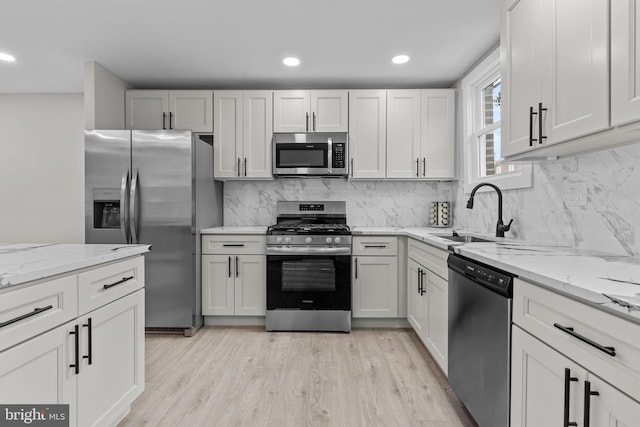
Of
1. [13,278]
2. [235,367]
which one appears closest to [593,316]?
[13,278]

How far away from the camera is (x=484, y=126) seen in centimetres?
321

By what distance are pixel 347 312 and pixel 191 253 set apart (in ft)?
4.99

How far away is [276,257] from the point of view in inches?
128

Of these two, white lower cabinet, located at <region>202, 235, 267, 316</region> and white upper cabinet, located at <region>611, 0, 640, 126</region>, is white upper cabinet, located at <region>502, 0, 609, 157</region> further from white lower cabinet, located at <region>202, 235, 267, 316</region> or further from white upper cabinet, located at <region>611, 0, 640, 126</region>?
white lower cabinet, located at <region>202, 235, 267, 316</region>

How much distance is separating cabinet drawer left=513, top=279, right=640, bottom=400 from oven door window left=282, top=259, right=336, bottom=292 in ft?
6.66

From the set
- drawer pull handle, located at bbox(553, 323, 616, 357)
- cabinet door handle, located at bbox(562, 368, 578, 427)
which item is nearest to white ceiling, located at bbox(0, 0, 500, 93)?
drawer pull handle, located at bbox(553, 323, 616, 357)

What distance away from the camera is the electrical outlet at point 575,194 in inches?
74.9

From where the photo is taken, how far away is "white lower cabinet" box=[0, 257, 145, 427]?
113 centimetres

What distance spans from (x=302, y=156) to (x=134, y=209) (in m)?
1.61

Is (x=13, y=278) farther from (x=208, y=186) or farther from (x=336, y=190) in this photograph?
(x=336, y=190)

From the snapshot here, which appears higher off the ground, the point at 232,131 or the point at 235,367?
the point at 232,131

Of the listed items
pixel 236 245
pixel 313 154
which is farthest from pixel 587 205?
pixel 236 245

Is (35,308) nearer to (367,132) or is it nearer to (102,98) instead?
(102,98)

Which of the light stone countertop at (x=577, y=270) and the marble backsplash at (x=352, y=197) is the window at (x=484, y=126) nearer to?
the marble backsplash at (x=352, y=197)
